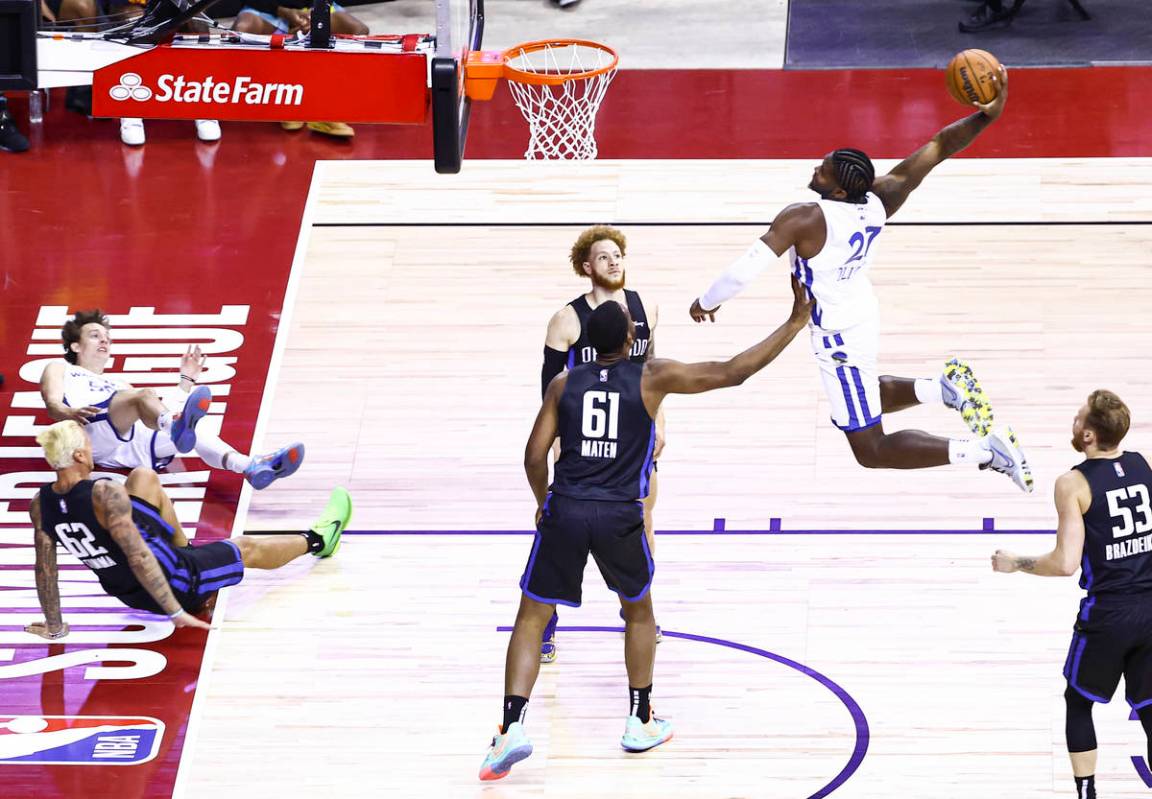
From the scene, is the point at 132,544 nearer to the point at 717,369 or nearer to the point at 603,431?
the point at 603,431

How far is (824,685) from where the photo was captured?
7.30 m

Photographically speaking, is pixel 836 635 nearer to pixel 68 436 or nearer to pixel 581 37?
pixel 68 436

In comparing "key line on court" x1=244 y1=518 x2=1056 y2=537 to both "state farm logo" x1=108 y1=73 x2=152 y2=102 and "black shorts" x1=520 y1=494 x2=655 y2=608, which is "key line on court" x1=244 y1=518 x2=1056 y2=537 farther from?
"state farm logo" x1=108 y1=73 x2=152 y2=102

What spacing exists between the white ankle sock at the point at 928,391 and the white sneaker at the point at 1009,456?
0.31 m

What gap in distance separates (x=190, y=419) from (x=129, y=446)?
16.0 inches

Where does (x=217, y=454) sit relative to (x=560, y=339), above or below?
below

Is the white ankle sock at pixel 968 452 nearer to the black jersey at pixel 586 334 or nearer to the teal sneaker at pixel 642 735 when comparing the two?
the black jersey at pixel 586 334

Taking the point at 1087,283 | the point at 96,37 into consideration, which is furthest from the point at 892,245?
the point at 96,37

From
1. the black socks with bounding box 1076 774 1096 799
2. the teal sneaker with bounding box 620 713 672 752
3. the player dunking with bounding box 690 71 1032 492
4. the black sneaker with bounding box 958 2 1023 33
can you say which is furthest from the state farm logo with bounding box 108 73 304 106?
the black sneaker with bounding box 958 2 1023 33

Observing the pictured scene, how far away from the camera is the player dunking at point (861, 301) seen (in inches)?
279

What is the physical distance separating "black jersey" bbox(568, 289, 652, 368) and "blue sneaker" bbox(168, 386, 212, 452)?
2.26m

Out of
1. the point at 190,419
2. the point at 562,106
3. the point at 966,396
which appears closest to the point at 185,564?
the point at 190,419

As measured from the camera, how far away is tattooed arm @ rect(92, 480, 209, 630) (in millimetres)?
7145

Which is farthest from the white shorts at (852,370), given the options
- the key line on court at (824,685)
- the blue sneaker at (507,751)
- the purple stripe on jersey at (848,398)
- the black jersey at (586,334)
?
the blue sneaker at (507,751)
